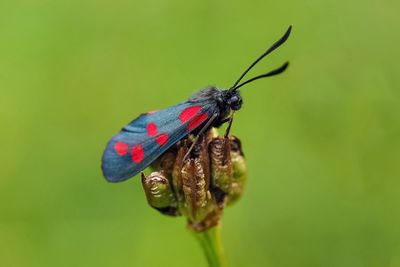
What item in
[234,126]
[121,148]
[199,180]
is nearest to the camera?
[199,180]

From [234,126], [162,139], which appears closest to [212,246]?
[162,139]

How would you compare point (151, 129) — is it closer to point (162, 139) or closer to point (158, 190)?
point (162, 139)

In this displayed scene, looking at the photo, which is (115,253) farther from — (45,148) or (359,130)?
(359,130)

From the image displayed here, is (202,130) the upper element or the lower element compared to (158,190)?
upper

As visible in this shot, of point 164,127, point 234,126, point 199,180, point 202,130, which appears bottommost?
point 199,180

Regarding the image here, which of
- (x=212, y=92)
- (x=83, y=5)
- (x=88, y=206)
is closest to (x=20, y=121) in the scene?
(x=88, y=206)

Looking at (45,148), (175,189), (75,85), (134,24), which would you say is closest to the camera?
(175,189)

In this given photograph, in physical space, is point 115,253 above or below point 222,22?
below
